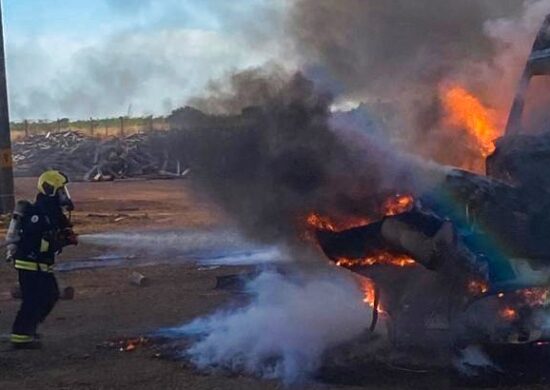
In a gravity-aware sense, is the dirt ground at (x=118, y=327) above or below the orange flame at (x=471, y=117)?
below

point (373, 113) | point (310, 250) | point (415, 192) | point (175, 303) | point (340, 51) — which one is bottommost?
point (175, 303)

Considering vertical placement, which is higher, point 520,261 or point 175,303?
point 520,261

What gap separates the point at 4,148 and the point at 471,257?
14337mm

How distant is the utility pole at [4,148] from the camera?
740 inches

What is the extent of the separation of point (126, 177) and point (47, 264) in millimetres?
26586

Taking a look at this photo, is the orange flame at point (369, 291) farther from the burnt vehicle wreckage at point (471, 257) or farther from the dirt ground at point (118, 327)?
the dirt ground at point (118, 327)

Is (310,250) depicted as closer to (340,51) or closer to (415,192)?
(415,192)

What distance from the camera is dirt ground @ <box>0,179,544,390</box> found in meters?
6.58

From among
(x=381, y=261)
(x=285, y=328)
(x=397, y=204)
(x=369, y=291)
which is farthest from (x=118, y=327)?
(x=397, y=204)

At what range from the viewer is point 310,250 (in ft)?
24.9

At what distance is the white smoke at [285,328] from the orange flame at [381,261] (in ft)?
2.36

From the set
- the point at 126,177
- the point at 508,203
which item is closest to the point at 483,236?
the point at 508,203

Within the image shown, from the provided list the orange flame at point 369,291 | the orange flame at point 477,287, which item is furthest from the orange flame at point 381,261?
the orange flame at point 477,287

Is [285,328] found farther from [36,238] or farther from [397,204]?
[36,238]
